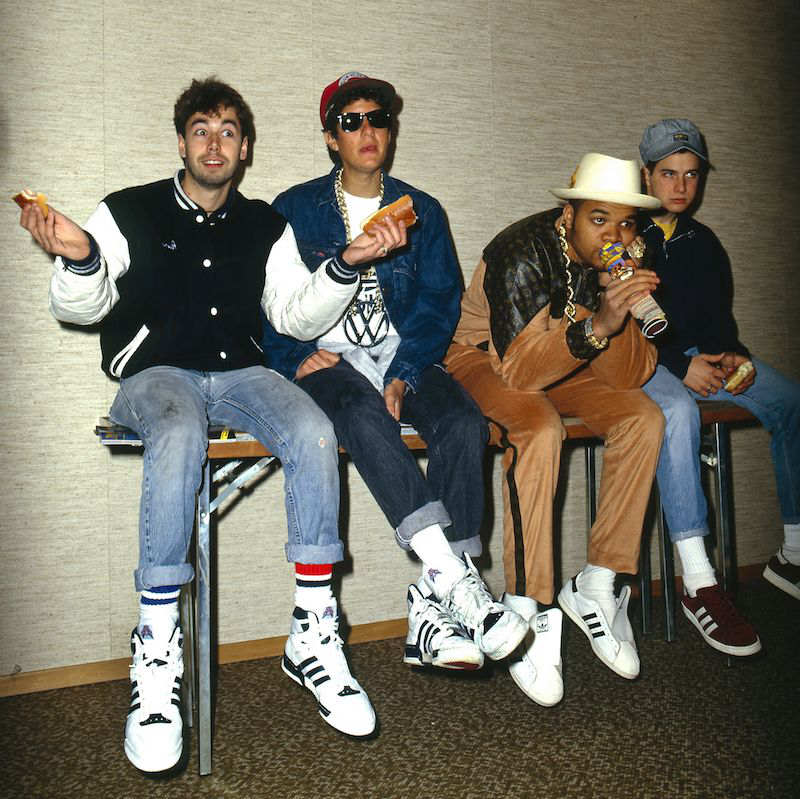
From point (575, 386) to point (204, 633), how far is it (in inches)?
51.7

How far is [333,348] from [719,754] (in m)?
1.47

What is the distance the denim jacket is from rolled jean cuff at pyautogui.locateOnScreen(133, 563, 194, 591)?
2.49 feet

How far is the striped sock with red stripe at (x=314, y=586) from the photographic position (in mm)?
1831

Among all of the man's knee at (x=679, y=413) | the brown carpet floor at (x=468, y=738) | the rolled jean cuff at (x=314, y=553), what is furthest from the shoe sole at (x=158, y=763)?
the man's knee at (x=679, y=413)

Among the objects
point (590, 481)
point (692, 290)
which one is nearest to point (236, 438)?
point (590, 481)

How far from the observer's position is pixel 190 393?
6.34 ft

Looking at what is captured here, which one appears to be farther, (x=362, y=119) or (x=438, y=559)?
(x=362, y=119)

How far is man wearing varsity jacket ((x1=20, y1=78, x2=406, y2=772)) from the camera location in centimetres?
170

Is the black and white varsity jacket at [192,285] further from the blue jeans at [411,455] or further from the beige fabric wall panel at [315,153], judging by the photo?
the beige fabric wall panel at [315,153]

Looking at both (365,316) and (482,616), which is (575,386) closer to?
(365,316)

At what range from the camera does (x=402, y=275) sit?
7.86 feet

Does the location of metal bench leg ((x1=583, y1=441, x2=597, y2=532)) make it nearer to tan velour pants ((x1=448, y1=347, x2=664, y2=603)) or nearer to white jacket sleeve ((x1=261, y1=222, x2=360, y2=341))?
tan velour pants ((x1=448, y1=347, x2=664, y2=603))

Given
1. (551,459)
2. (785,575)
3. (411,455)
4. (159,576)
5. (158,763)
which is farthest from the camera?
(785,575)

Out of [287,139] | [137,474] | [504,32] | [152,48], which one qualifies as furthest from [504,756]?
[504,32]
